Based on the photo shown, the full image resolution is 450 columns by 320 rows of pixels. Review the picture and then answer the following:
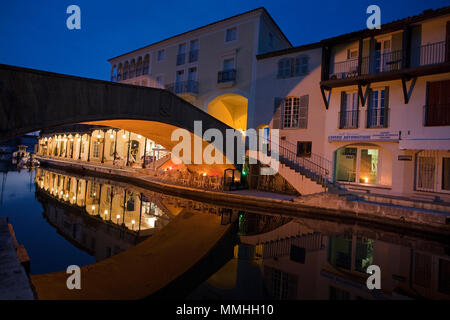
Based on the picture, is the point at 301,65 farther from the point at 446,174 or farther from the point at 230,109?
the point at 446,174

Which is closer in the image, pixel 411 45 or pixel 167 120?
pixel 167 120

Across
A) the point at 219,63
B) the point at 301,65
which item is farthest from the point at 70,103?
the point at 219,63

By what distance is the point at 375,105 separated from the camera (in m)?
13.7

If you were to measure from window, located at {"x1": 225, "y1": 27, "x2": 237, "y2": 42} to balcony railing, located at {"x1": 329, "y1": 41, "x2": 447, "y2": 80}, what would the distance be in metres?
8.25

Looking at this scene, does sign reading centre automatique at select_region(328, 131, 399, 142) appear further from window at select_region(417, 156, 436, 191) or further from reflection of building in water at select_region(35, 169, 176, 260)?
reflection of building in water at select_region(35, 169, 176, 260)

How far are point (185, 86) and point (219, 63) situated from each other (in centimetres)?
360

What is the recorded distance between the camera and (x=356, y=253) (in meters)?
7.11

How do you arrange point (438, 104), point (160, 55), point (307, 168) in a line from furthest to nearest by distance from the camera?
point (160, 55), point (307, 168), point (438, 104)

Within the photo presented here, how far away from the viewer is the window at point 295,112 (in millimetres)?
15678

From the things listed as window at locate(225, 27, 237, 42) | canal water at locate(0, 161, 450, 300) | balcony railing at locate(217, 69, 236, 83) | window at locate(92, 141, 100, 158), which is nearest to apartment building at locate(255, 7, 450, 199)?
balcony railing at locate(217, 69, 236, 83)

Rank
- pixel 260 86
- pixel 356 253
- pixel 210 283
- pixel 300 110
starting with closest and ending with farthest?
pixel 210 283 → pixel 356 253 → pixel 300 110 → pixel 260 86
